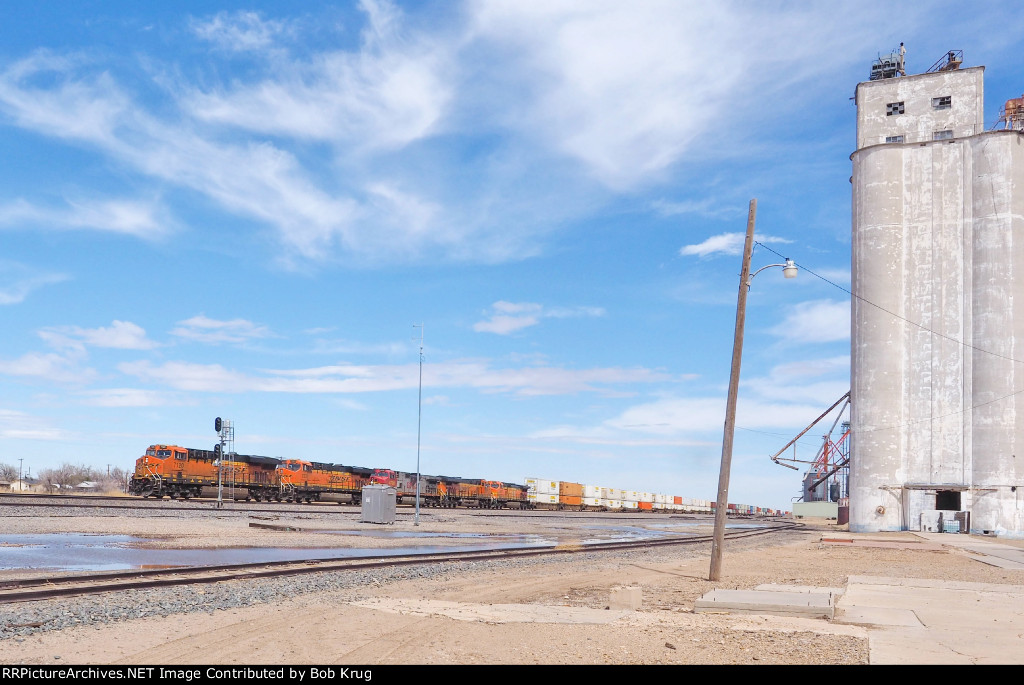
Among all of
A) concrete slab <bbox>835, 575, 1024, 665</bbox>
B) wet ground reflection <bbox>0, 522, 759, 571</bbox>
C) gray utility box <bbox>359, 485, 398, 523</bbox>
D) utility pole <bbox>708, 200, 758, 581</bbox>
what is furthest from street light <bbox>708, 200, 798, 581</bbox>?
gray utility box <bbox>359, 485, 398, 523</bbox>

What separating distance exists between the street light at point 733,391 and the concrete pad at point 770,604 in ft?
18.5

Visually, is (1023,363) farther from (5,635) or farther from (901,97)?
(5,635)

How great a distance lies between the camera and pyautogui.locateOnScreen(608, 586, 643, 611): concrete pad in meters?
13.2

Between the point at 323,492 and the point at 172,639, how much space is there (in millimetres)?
65202

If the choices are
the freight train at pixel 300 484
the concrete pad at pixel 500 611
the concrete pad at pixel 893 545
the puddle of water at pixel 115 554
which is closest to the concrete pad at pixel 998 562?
the concrete pad at pixel 893 545

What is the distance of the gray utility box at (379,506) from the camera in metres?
42.4

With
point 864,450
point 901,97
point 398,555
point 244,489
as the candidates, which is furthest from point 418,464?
point 901,97

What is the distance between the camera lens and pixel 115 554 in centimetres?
2080

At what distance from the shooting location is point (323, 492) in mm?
72875

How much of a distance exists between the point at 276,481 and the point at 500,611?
61.6m

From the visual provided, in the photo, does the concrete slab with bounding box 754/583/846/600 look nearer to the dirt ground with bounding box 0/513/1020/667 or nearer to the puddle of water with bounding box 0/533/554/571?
the dirt ground with bounding box 0/513/1020/667

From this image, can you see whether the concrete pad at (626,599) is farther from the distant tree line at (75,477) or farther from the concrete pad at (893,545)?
the distant tree line at (75,477)

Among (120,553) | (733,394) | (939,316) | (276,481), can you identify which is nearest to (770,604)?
(733,394)
